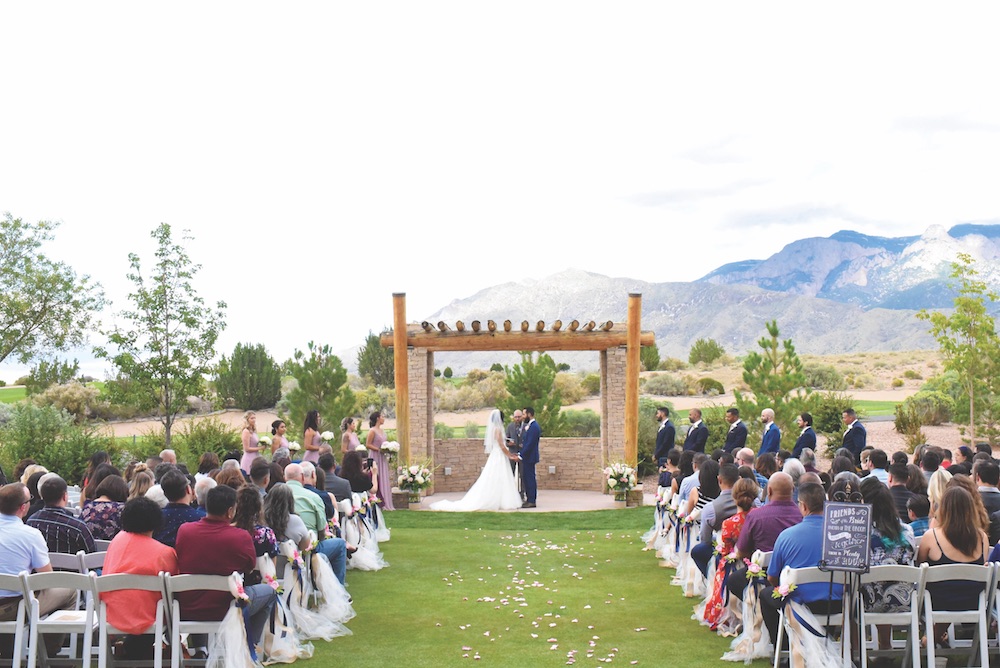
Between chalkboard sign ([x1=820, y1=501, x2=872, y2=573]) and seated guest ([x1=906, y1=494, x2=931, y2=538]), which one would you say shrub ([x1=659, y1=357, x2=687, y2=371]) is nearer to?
seated guest ([x1=906, y1=494, x2=931, y2=538])

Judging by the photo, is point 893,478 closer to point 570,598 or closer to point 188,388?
point 570,598

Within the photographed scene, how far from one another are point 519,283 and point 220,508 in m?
170

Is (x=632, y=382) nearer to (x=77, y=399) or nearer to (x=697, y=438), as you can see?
(x=697, y=438)

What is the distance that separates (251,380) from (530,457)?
24.7 meters

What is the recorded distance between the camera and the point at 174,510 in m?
7.27

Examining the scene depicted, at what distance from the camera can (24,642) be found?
637cm

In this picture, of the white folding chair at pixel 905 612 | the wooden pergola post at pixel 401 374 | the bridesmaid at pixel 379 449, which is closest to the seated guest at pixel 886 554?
the white folding chair at pixel 905 612

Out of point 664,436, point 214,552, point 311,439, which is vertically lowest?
point 214,552

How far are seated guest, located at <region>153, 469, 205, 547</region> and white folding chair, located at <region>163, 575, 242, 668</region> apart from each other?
0.91 metres

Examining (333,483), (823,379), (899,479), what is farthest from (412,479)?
(823,379)

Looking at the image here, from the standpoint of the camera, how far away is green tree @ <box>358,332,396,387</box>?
49594 mm

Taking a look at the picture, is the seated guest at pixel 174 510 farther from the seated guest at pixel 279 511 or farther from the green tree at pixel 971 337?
the green tree at pixel 971 337

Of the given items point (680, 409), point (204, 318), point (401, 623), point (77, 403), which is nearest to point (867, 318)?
point (680, 409)

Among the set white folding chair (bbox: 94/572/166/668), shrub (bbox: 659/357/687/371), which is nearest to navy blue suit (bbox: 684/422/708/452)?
white folding chair (bbox: 94/572/166/668)
